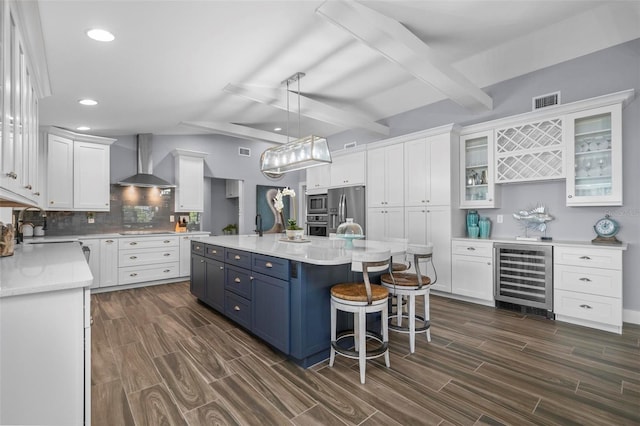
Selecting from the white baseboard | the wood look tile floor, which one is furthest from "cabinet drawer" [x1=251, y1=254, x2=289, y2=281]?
the white baseboard

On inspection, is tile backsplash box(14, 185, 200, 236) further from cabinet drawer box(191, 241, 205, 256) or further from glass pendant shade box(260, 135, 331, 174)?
glass pendant shade box(260, 135, 331, 174)

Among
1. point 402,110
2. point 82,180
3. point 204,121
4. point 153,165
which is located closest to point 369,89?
point 402,110

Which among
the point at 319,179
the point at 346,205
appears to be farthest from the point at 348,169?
the point at 319,179

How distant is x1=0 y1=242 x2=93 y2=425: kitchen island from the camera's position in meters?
1.29

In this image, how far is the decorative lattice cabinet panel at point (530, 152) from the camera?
3.75m

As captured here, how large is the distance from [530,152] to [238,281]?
3.87 m

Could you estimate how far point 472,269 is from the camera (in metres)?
4.21

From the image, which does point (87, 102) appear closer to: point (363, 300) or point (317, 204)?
point (363, 300)

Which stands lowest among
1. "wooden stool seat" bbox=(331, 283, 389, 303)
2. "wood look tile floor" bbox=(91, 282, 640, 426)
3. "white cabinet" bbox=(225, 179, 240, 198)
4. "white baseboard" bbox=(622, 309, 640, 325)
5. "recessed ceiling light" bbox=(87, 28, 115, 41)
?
"wood look tile floor" bbox=(91, 282, 640, 426)

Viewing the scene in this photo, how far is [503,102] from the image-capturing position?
173 inches

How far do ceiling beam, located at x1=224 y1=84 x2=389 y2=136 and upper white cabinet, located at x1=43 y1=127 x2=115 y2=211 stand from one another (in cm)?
283

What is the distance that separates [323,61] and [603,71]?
10.7ft

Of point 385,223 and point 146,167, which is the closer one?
point 385,223

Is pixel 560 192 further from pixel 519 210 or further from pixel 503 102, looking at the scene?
pixel 503 102
